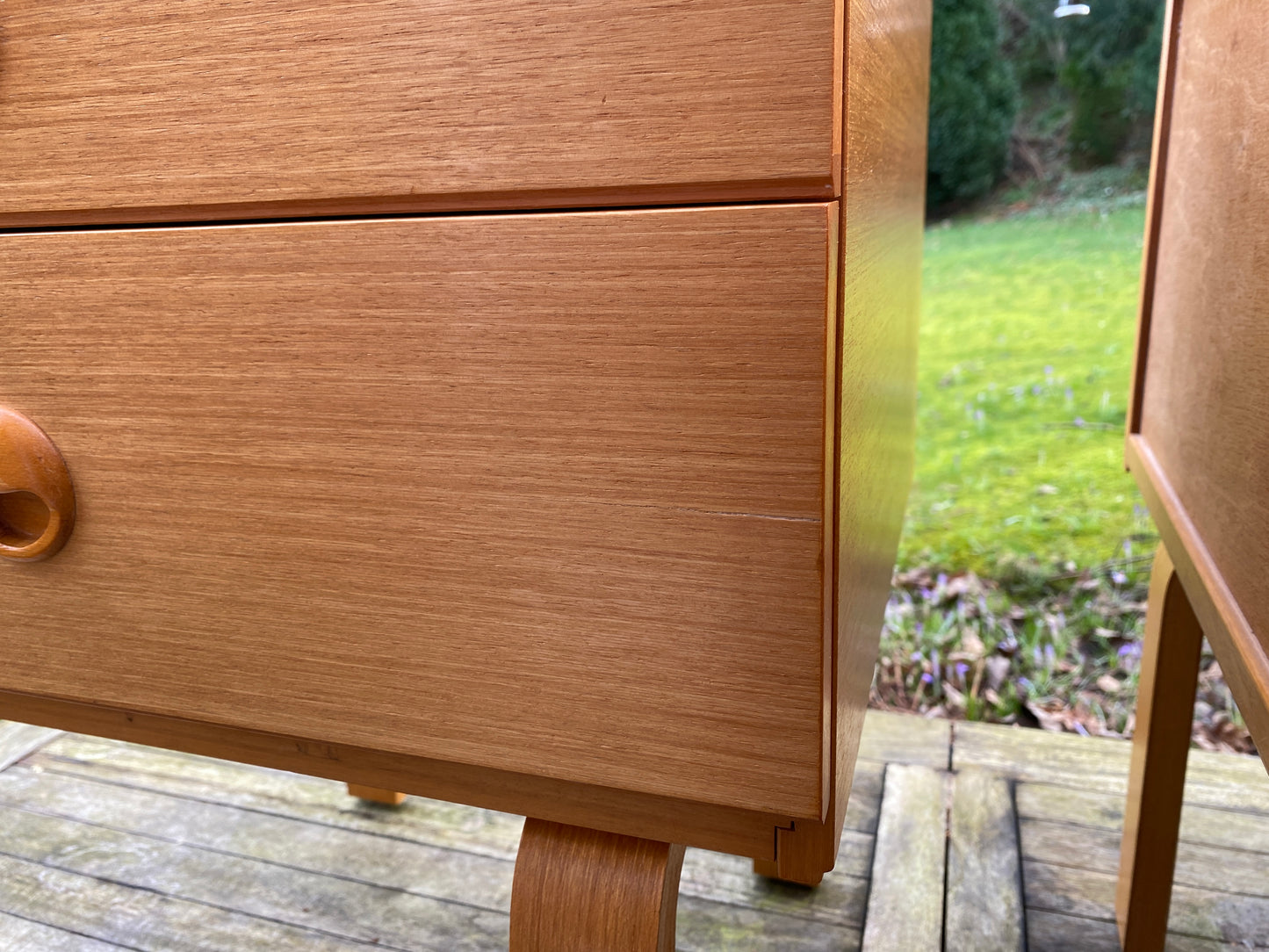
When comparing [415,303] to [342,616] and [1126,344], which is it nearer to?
[342,616]

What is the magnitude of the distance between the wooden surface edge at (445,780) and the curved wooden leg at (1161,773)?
0.54 m

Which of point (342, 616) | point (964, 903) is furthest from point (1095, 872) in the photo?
point (342, 616)

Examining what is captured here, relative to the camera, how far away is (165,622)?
0.48m

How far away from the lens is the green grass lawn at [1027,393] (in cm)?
162

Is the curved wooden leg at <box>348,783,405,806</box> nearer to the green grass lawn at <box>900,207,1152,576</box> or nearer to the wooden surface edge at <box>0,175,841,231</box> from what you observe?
the wooden surface edge at <box>0,175,841,231</box>

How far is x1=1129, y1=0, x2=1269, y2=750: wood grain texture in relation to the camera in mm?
457

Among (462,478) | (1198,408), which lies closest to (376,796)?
(462,478)

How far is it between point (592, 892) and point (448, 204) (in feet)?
1.03

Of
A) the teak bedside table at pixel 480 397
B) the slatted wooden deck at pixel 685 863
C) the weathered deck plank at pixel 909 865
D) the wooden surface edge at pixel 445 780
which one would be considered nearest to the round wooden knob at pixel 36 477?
the teak bedside table at pixel 480 397

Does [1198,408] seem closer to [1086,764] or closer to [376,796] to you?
[1086,764]

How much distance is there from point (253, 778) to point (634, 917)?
845 millimetres

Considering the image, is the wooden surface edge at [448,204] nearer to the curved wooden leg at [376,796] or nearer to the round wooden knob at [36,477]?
the round wooden knob at [36,477]

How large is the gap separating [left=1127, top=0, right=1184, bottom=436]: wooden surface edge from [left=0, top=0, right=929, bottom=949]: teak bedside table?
1.13 feet

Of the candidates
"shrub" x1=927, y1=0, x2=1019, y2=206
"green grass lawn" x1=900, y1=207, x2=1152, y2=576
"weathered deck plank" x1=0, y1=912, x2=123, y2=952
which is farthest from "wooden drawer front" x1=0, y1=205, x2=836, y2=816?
"shrub" x1=927, y1=0, x2=1019, y2=206
